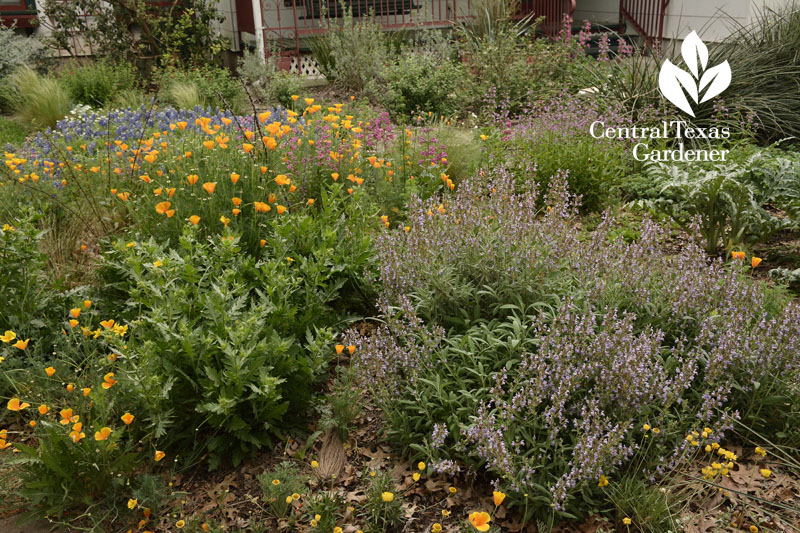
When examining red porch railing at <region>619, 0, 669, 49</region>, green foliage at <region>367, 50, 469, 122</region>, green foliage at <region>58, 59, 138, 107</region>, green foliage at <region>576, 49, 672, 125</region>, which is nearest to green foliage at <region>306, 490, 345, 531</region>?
green foliage at <region>576, 49, 672, 125</region>

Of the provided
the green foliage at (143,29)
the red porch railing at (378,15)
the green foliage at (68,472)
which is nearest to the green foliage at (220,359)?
the green foliage at (68,472)

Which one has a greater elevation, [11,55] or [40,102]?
[11,55]

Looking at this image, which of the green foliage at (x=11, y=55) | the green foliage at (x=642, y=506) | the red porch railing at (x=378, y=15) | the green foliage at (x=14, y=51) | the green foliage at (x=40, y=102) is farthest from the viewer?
the red porch railing at (x=378, y=15)

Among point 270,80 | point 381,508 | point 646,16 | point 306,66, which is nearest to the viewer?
point 381,508

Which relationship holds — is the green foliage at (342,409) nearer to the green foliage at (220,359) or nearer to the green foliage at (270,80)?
the green foliage at (220,359)

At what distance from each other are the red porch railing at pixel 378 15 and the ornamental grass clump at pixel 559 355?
9.61 meters

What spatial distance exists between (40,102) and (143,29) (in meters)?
3.42

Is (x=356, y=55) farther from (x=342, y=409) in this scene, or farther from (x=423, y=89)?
(x=342, y=409)

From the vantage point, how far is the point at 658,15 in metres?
11.2

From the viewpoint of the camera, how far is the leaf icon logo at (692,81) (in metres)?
6.75

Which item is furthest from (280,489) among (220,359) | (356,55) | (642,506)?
(356,55)

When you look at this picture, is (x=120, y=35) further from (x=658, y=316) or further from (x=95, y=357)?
(x=658, y=316)

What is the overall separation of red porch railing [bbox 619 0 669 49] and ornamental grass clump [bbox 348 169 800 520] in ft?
28.7

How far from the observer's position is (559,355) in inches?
99.3
